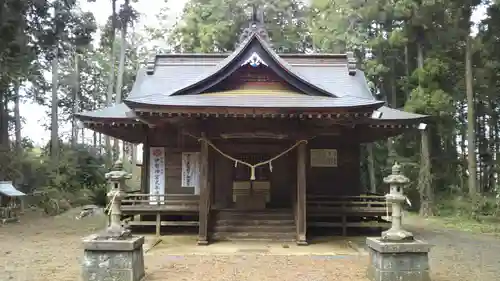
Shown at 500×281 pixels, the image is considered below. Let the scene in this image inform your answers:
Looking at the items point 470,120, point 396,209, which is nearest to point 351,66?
point 470,120

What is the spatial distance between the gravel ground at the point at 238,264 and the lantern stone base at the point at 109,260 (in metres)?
0.60

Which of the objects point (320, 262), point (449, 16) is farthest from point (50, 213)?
point (449, 16)

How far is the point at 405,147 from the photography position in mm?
22500

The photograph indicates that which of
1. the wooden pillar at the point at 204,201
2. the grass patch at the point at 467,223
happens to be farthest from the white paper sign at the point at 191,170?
the grass patch at the point at 467,223

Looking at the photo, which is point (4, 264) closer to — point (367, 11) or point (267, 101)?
point (267, 101)

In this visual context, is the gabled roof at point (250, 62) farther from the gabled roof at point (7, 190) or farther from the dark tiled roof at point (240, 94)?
the gabled roof at point (7, 190)

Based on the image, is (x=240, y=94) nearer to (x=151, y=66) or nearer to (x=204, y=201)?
(x=204, y=201)

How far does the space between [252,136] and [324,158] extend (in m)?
3.37

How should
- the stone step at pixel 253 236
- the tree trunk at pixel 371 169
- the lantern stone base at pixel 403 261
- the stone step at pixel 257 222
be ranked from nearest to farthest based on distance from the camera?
the lantern stone base at pixel 403 261, the stone step at pixel 253 236, the stone step at pixel 257 222, the tree trunk at pixel 371 169

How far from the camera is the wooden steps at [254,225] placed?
11648mm

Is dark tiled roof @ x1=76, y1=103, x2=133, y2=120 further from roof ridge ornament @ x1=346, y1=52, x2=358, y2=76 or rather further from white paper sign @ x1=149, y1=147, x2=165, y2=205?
roof ridge ornament @ x1=346, y1=52, x2=358, y2=76

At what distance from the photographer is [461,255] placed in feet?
32.9

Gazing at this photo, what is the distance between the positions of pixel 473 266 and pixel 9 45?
15.9m

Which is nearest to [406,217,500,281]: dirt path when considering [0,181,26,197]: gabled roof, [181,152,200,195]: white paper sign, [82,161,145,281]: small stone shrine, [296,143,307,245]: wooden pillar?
[296,143,307,245]: wooden pillar
